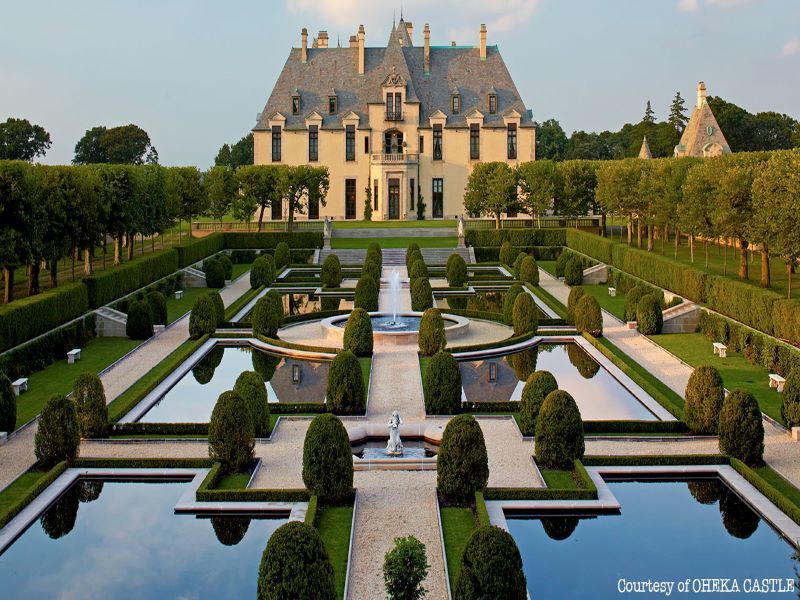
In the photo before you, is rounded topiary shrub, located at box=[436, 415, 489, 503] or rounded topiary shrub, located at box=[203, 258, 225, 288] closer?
rounded topiary shrub, located at box=[436, 415, 489, 503]

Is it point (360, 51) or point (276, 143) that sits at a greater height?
point (360, 51)

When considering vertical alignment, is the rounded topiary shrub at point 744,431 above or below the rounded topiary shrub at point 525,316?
below

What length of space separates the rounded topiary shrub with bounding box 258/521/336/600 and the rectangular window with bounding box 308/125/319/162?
2321 inches

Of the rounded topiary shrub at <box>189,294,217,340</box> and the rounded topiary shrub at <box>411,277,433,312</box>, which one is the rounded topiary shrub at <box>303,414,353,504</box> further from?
the rounded topiary shrub at <box>411,277,433,312</box>

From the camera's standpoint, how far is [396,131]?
67.0 metres

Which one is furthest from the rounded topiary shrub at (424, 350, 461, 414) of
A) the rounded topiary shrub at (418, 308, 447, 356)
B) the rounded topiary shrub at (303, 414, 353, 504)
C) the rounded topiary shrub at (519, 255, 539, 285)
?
the rounded topiary shrub at (519, 255, 539, 285)

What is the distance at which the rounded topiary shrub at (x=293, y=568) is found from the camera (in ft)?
32.1

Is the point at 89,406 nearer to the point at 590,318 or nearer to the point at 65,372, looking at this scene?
the point at 65,372

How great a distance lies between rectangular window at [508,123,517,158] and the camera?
6706 cm

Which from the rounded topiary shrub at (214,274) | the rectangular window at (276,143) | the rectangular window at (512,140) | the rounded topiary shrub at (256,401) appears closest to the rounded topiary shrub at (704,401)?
the rounded topiary shrub at (256,401)

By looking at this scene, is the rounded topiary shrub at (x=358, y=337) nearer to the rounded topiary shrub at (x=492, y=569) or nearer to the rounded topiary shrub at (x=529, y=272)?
the rounded topiary shrub at (x=492, y=569)

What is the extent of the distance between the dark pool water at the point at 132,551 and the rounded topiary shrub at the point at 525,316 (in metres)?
15.2

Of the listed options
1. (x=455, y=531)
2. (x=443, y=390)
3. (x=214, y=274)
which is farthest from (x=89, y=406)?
(x=214, y=274)

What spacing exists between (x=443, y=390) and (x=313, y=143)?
165 feet
